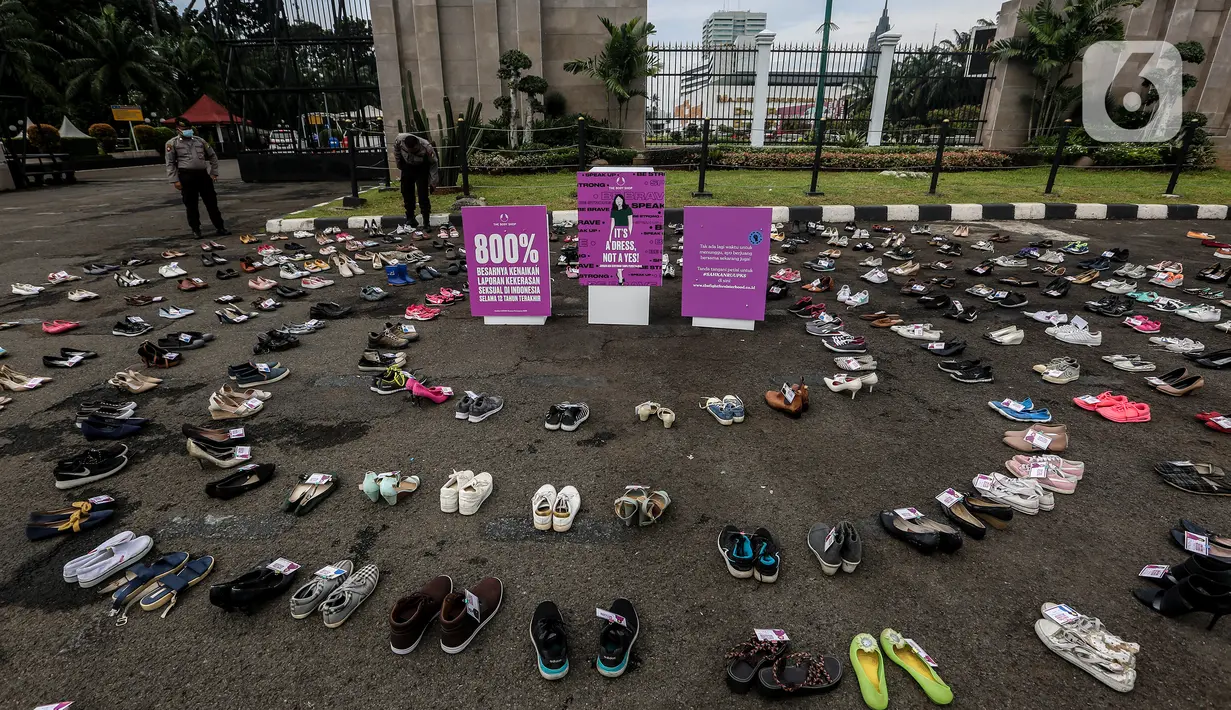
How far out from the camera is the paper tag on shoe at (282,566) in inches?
106

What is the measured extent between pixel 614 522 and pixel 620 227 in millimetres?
3324

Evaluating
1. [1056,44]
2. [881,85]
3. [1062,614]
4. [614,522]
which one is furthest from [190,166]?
[1056,44]

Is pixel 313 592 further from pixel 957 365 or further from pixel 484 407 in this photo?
pixel 957 365

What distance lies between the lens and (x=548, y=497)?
126 inches

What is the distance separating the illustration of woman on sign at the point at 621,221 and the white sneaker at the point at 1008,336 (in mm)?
3675

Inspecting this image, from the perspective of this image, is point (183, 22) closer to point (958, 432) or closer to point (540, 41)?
point (540, 41)

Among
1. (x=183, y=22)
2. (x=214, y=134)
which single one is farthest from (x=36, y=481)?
(x=183, y=22)

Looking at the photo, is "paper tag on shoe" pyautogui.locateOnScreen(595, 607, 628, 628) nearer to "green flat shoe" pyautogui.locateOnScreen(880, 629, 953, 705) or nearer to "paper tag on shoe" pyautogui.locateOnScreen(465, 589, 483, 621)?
"paper tag on shoe" pyautogui.locateOnScreen(465, 589, 483, 621)

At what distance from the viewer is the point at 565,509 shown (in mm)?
3117

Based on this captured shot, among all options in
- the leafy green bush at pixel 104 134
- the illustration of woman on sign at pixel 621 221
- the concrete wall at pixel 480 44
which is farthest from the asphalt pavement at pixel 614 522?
the leafy green bush at pixel 104 134

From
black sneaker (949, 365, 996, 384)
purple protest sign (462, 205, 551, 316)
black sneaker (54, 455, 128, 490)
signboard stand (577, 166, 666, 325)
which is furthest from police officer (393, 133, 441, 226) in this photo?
black sneaker (949, 365, 996, 384)

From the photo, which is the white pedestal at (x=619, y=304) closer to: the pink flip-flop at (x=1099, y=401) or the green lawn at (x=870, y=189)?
the pink flip-flop at (x=1099, y=401)

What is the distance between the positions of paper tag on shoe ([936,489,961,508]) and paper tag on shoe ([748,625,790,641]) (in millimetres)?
1396

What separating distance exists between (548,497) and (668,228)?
8.48 m
